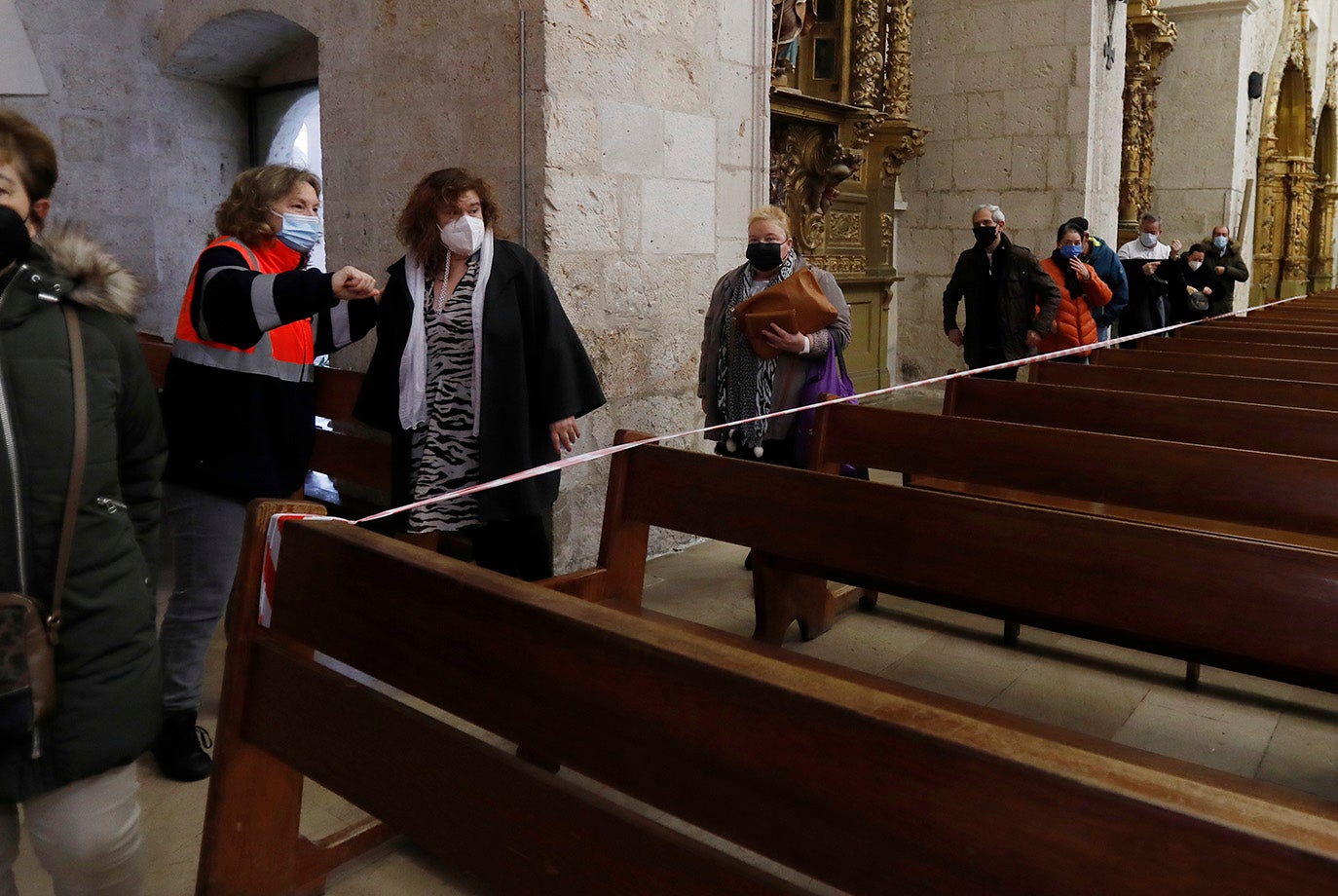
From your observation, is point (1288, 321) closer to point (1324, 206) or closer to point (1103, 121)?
point (1103, 121)

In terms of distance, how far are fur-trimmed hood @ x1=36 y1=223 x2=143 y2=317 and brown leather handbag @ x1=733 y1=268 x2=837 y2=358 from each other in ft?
8.17

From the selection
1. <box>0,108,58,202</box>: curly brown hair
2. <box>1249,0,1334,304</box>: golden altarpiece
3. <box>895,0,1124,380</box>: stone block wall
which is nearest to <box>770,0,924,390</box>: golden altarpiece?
<box>895,0,1124,380</box>: stone block wall

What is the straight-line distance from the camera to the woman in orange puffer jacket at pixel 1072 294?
6332mm

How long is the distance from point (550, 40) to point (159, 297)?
10.5 ft

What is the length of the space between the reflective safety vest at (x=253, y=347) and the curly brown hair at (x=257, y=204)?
37 millimetres

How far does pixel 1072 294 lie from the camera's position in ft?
21.0

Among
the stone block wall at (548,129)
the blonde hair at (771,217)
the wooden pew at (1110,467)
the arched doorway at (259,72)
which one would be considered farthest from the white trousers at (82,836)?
the arched doorway at (259,72)

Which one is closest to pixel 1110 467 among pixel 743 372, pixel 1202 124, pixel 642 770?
pixel 743 372

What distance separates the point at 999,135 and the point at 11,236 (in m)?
8.75

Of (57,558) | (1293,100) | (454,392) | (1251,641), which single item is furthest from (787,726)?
(1293,100)

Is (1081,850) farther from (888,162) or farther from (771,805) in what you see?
(888,162)

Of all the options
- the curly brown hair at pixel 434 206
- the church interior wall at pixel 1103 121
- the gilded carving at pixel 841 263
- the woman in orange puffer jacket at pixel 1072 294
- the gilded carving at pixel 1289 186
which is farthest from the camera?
the gilded carving at pixel 1289 186

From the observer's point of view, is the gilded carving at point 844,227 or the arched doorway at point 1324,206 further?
the arched doorway at point 1324,206

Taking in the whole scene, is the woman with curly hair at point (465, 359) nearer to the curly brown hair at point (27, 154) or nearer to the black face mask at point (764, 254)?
the black face mask at point (764, 254)
